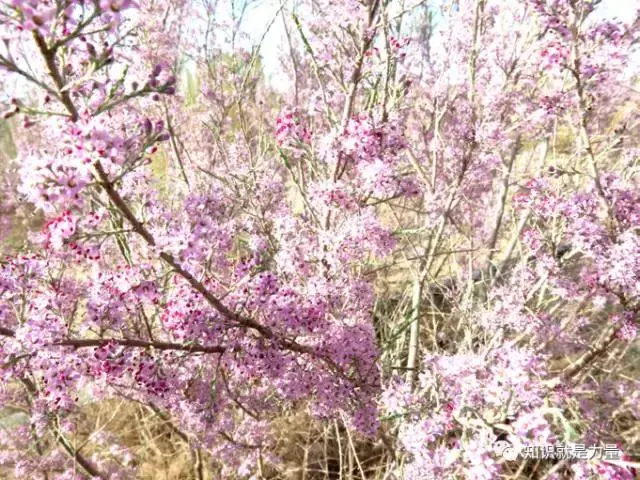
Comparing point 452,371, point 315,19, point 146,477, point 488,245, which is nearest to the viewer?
point 452,371

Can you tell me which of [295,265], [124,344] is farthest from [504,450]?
[124,344]

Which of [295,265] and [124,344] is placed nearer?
[124,344]

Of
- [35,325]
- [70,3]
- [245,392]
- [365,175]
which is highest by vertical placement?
[70,3]

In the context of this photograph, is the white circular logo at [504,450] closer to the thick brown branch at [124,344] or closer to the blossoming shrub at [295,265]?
the blossoming shrub at [295,265]

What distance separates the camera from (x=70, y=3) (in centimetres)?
152

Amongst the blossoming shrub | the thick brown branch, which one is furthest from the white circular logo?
the thick brown branch

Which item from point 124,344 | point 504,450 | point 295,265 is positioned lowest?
point 504,450

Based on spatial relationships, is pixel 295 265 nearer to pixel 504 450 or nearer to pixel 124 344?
pixel 124 344

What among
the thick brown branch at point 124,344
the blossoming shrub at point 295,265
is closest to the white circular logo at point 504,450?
the blossoming shrub at point 295,265

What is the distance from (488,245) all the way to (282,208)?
3.04 m

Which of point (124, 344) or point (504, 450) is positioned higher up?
point (124, 344)

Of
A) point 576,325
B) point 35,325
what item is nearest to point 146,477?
point 35,325

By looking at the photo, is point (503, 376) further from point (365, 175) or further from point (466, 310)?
point (466, 310)

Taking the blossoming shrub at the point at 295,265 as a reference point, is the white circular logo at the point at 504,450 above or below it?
below
